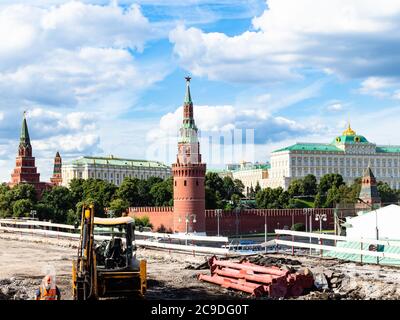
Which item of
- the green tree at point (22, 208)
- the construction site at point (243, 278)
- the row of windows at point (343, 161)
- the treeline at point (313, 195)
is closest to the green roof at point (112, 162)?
the row of windows at point (343, 161)

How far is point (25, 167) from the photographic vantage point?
4545 inches

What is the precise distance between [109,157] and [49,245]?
531 feet

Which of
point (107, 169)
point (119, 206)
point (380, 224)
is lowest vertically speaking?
point (380, 224)

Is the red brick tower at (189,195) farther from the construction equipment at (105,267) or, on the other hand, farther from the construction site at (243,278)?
the construction equipment at (105,267)

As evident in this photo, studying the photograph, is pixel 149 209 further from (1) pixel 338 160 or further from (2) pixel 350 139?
(2) pixel 350 139

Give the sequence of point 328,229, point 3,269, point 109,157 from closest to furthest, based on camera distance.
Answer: point 3,269
point 328,229
point 109,157

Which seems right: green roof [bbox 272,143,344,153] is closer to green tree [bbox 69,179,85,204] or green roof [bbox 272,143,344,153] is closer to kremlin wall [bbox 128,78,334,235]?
kremlin wall [bbox 128,78,334,235]

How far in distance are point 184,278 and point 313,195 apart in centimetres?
10745

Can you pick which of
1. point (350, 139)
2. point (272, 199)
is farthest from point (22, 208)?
point (350, 139)

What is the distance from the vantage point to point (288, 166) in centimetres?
16900

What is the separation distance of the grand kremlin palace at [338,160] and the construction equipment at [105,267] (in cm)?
15068

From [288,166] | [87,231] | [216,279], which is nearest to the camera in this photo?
[87,231]
